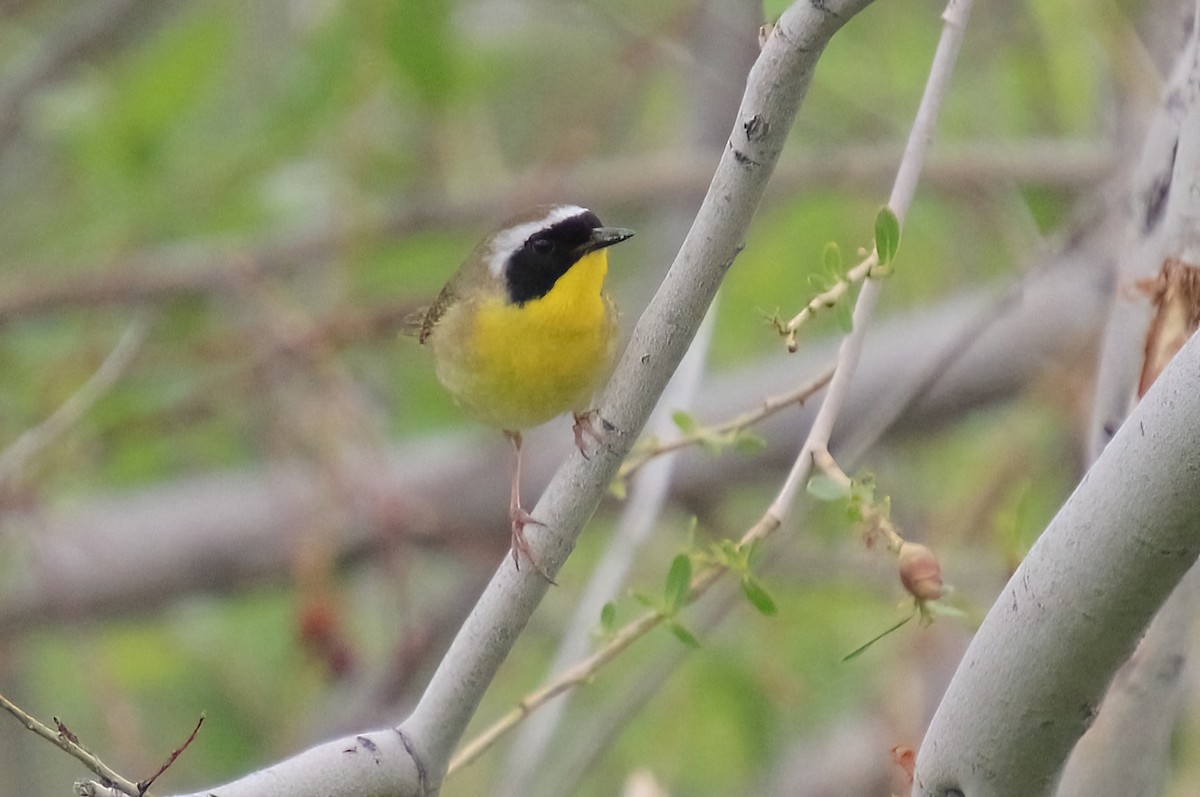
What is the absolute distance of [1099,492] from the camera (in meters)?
0.97

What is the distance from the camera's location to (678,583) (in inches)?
55.2

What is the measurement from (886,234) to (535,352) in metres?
0.84

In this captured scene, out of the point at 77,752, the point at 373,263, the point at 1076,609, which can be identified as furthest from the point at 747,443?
the point at 373,263

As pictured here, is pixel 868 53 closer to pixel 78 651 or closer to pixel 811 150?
pixel 811 150

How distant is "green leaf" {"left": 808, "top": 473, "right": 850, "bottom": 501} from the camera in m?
1.24

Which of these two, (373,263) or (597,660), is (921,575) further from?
(373,263)

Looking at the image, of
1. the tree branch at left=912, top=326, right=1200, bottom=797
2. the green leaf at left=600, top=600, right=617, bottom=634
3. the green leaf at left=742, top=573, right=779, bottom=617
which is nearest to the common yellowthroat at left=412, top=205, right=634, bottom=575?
the green leaf at left=600, top=600, right=617, bottom=634

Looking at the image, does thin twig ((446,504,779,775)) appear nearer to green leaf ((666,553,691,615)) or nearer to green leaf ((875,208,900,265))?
green leaf ((666,553,691,615))

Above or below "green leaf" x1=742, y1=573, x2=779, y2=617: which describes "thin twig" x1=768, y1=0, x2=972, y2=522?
above

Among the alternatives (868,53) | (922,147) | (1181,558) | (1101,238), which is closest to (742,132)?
(922,147)

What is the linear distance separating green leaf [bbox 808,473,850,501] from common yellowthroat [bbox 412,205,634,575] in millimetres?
713

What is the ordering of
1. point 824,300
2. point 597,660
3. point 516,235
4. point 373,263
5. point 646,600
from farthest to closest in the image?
point 373,263 → point 516,235 → point 597,660 → point 646,600 → point 824,300

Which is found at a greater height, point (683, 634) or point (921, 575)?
point (921, 575)

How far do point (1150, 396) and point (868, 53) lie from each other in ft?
8.65
